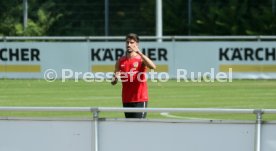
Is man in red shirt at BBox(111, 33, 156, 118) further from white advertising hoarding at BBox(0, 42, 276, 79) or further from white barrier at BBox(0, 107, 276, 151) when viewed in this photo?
white advertising hoarding at BBox(0, 42, 276, 79)

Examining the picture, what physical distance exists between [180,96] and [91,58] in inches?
309

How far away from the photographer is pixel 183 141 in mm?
10383

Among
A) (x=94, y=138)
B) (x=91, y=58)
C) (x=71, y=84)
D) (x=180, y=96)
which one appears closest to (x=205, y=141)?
(x=94, y=138)

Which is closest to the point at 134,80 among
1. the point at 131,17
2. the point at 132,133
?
the point at 132,133

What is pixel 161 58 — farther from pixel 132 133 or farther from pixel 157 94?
pixel 132 133

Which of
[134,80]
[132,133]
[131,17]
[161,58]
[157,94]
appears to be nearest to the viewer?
[132,133]

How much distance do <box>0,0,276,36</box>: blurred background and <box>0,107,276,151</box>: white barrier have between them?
33.8 metres

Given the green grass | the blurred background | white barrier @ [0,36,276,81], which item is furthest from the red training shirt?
the blurred background

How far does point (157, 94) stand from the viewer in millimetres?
26359

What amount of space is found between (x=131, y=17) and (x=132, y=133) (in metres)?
37.0

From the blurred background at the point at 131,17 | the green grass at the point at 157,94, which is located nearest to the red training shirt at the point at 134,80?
the green grass at the point at 157,94

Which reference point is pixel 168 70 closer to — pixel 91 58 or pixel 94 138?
pixel 91 58

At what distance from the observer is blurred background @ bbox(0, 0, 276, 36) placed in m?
45.0

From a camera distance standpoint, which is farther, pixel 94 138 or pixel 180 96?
pixel 180 96
